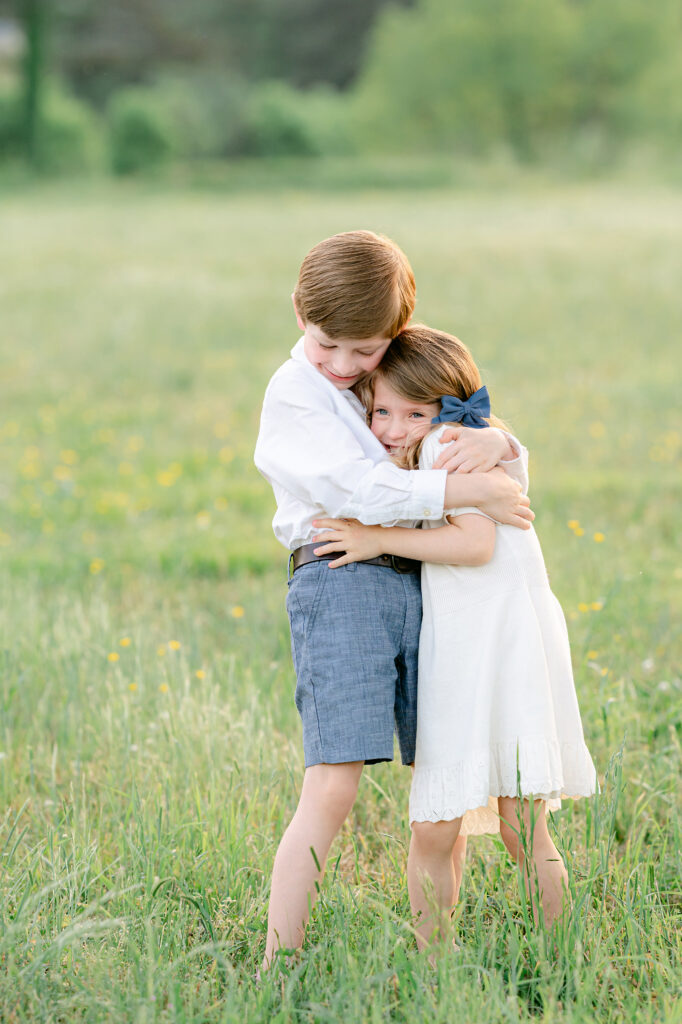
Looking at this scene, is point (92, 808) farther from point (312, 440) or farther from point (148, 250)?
point (148, 250)

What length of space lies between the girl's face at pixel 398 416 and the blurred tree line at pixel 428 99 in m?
41.6

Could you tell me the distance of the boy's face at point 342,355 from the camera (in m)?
2.53

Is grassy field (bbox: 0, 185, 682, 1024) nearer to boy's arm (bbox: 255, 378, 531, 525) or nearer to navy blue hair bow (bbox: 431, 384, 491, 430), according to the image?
boy's arm (bbox: 255, 378, 531, 525)

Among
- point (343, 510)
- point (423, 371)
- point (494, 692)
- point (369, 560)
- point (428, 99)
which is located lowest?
point (494, 692)

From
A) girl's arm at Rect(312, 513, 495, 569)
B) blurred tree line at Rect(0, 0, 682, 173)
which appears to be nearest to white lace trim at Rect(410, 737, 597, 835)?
girl's arm at Rect(312, 513, 495, 569)

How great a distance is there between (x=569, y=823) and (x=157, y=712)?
1332 millimetres

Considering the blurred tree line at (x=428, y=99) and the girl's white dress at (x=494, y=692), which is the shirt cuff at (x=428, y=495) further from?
the blurred tree line at (x=428, y=99)

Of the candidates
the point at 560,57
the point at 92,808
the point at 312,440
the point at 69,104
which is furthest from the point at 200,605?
the point at 560,57

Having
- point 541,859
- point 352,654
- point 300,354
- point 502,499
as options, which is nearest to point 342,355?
point 300,354

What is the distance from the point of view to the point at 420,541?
2500mm

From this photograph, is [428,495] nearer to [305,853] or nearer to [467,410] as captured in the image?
[467,410]

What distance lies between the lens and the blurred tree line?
139ft

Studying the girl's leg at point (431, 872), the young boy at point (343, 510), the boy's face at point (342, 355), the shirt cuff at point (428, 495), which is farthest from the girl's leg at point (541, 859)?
the boy's face at point (342, 355)

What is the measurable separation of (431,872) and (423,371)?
1120mm
